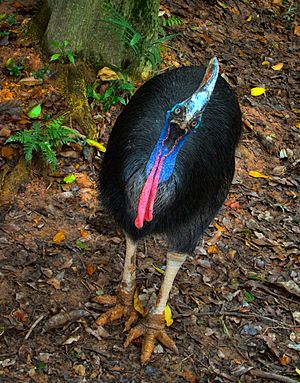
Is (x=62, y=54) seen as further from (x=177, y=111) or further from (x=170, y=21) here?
(x=177, y=111)

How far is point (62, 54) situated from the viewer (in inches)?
210

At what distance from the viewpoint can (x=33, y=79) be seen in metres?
5.27

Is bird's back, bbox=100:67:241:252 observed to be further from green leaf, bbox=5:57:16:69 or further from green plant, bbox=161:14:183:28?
green plant, bbox=161:14:183:28

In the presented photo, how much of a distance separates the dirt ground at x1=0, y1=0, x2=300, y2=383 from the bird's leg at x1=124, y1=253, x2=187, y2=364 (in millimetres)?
67

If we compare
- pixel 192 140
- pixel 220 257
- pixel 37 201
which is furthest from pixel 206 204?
pixel 37 201

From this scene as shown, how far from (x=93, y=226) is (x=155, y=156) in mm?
1730

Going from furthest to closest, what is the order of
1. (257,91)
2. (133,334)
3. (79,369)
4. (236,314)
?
(257,91)
(236,314)
(133,334)
(79,369)

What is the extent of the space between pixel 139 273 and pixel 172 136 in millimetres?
1760

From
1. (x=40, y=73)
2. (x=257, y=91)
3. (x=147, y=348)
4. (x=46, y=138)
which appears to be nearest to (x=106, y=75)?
(x=40, y=73)

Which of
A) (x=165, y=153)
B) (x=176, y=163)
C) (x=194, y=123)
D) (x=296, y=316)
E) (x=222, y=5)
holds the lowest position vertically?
(x=296, y=316)

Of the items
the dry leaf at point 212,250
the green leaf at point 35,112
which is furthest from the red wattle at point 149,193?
the green leaf at point 35,112

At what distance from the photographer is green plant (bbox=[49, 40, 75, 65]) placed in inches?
208

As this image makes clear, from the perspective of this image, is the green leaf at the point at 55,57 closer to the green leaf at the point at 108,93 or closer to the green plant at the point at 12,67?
the green plant at the point at 12,67

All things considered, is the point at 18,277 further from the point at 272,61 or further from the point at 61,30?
the point at 272,61
